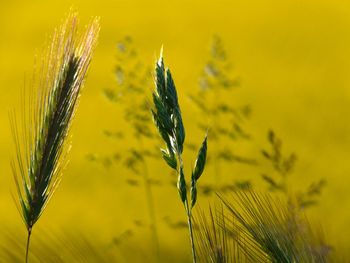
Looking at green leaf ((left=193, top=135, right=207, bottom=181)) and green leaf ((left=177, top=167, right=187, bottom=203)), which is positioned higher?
green leaf ((left=193, top=135, right=207, bottom=181))

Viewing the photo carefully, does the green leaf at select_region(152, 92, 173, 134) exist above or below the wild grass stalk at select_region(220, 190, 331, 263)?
above

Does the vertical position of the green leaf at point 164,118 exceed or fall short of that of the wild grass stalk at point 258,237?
it exceeds it

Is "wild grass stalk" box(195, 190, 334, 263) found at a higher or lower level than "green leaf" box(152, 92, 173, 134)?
lower

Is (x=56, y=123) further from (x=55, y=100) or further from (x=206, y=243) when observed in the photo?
(x=206, y=243)

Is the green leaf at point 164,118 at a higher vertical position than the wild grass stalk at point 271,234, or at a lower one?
higher

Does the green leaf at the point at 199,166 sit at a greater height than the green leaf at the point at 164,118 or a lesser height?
lesser

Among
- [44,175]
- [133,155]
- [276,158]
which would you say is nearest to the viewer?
[44,175]

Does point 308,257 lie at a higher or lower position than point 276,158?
lower

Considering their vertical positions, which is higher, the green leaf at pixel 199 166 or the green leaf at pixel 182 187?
the green leaf at pixel 199 166

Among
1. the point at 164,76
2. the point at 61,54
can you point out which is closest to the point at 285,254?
the point at 164,76

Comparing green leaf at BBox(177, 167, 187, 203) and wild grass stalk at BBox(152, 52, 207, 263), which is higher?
wild grass stalk at BBox(152, 52, 207, 263)

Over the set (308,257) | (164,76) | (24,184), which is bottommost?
(308,257)
